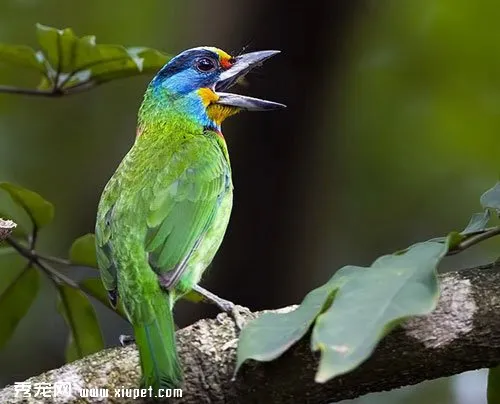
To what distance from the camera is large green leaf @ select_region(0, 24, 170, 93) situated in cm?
306

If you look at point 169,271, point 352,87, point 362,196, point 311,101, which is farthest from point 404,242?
point 169,271

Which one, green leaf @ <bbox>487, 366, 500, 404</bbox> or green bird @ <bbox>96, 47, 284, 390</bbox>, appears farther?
green bird @ <bbox>96, 47, 284, 390</bbox>

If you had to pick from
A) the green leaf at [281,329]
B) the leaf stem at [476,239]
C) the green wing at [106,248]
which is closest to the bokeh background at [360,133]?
the green wing at [106,248]

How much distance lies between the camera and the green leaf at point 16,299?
3.07 metres

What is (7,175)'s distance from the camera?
5.07 metres

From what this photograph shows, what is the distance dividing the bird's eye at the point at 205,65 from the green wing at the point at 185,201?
1.32 ft

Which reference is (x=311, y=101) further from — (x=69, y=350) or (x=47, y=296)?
(x=47, y=296)

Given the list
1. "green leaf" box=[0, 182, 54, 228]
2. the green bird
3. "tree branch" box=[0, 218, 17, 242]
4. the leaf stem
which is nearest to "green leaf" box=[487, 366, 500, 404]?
the leaf stem

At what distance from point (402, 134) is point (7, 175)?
6.85ft

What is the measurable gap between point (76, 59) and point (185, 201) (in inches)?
23.6

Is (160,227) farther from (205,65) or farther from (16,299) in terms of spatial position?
(205,65)

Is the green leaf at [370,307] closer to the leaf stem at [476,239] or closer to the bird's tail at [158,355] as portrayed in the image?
the leaf stem at [476,239]

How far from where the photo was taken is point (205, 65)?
144 inches

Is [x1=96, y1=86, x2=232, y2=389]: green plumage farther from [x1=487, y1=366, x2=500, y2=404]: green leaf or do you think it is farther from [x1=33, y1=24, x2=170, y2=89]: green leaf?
[x1=487, y1=366, x2=500, y2=404]: green leaf
